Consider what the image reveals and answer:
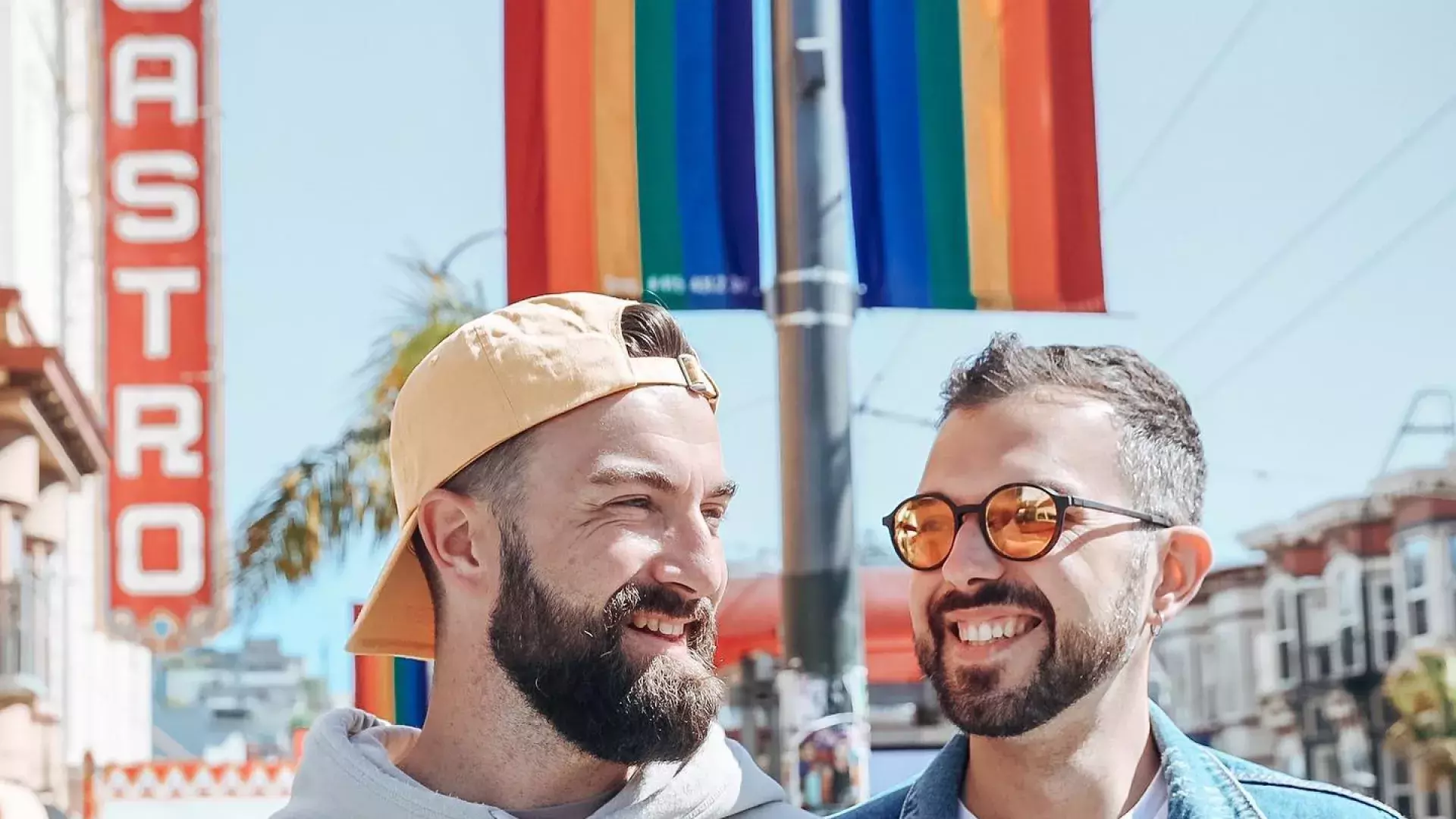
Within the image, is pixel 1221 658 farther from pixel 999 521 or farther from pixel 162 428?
pixel 999 521

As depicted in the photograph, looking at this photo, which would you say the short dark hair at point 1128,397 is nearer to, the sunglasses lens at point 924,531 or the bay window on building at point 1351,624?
the sunglasses lens at point 924,531

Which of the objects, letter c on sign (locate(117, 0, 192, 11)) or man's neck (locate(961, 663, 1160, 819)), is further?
letter c on sign (locate(117, 0, 192, 11))

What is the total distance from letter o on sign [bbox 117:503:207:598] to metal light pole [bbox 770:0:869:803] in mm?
10571

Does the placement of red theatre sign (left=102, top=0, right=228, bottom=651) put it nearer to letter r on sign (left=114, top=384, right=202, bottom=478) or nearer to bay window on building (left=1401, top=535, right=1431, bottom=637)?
letter r on sign (left=114, top=384, right=202, bottom=478)

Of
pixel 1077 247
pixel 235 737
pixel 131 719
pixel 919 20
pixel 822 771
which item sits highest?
pixel 919 20

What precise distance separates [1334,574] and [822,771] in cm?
3815

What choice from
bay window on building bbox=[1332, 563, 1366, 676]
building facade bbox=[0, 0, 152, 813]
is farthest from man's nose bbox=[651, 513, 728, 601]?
bay window on building bbox=[1332, 563, 1366, 676]

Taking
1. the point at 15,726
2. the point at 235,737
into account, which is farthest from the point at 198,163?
the point at 235,737

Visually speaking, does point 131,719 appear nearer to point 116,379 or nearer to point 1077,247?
point 116,379

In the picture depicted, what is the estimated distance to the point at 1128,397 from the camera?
139 inches

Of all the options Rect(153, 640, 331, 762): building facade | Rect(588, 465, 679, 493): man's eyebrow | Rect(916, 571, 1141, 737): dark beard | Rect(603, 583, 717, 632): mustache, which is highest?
Rect(588, 465, 679, 493): man's eyebrow

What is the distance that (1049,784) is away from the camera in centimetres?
335

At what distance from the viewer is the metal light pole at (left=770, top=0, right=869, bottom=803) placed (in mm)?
6309

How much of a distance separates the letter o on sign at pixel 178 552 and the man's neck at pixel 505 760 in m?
13.6
